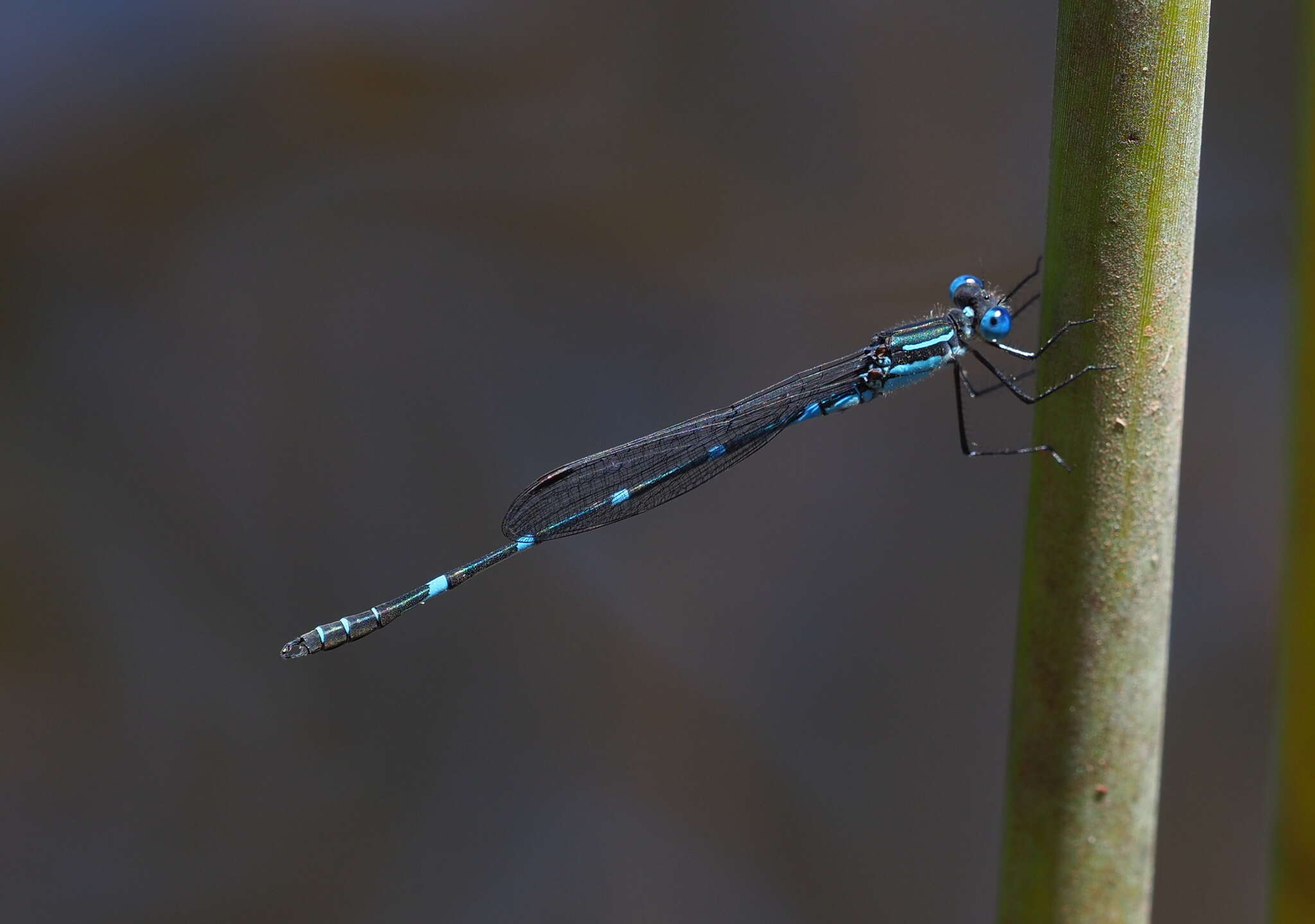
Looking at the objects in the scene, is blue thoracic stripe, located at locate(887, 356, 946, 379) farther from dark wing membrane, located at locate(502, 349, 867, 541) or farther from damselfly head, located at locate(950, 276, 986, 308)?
dark wing membrane, located at locate(502, 349, 867, 541)

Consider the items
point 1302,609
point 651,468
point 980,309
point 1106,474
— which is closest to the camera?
point 1106,474

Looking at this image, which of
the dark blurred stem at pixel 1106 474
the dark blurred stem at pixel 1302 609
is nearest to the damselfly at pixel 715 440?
the dark blurred stem at pixel 1302 609

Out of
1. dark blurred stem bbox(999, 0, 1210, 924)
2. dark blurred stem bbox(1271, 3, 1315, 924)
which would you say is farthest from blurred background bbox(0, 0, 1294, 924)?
dark blurred stem bbox(999, 0, 1210, 924)

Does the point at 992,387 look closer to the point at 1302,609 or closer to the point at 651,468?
the point at 651,468

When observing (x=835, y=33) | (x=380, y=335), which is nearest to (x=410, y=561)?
(x=380, y=335)

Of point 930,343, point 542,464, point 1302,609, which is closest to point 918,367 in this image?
point 930,343

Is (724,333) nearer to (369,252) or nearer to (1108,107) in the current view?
(369,252)

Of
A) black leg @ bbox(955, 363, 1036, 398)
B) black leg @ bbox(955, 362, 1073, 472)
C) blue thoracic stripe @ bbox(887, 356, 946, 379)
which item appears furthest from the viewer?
blue thoracic stripe @ bbox(887, 356, 946, 379)
